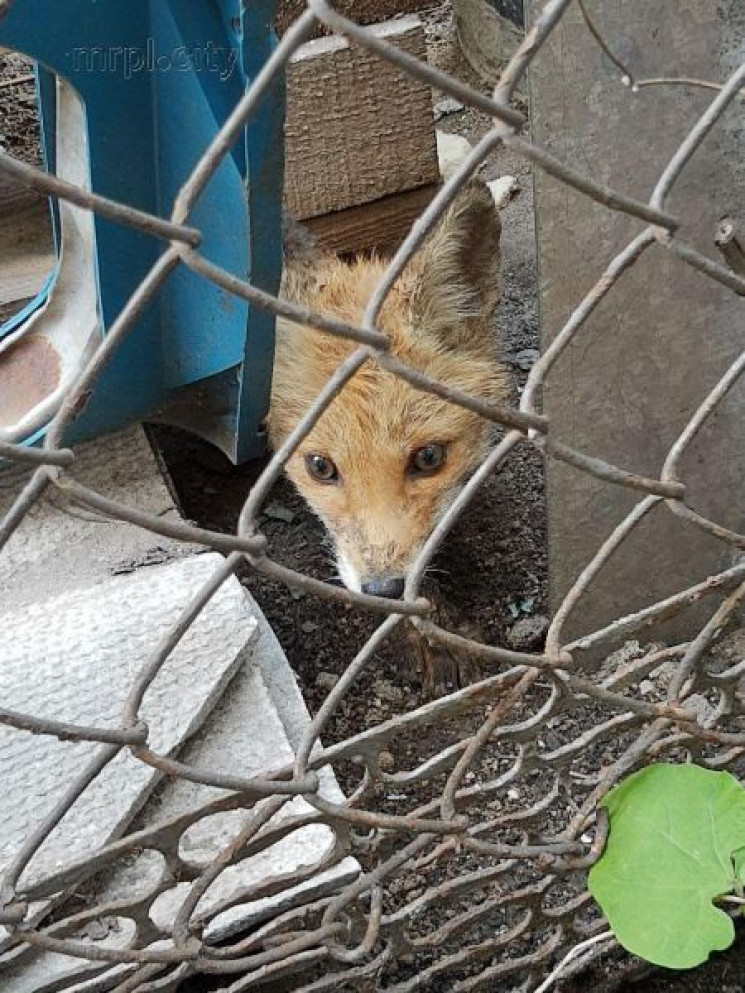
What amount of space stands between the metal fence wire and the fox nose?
2.29 ft

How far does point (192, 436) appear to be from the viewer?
402cm

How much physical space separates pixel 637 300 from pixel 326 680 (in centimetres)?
136

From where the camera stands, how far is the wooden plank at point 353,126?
13.0 ft

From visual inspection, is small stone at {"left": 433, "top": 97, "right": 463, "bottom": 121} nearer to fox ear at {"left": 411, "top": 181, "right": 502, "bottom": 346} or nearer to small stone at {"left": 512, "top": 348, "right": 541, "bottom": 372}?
small stone at {"left": 512, "top": 348, "right": 541, "bottom": 372}

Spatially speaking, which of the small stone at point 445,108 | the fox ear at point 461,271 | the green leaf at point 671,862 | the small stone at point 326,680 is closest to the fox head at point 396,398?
the fox ear at point 461,271

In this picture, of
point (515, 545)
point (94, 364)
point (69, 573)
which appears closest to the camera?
point (94, 364)

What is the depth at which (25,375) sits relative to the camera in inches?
115

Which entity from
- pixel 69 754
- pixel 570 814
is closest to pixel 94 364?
pixel 69 754

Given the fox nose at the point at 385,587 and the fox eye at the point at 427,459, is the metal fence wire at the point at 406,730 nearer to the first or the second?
the fox nose at the point at 385,587

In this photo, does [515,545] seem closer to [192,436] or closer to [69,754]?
[192,436]

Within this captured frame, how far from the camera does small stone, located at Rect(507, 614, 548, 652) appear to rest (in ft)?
11.1

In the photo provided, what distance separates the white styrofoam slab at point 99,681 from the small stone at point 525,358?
209cm

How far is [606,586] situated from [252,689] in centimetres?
99

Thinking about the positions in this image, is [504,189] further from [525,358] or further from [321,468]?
[321,468]
